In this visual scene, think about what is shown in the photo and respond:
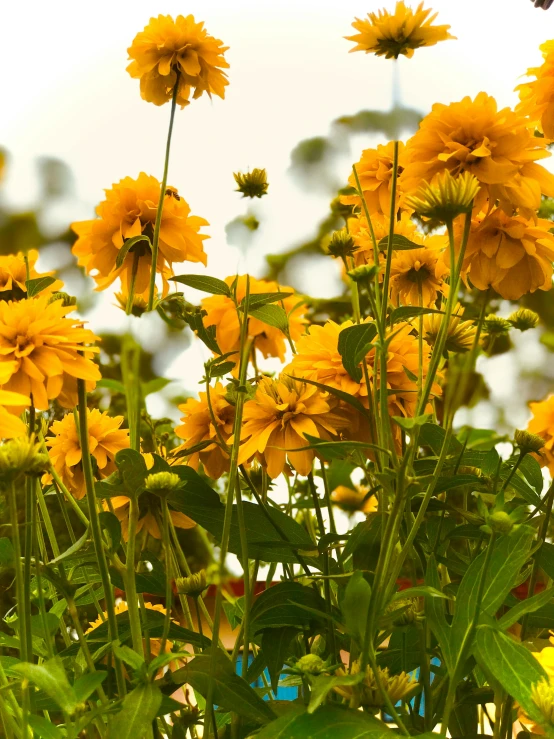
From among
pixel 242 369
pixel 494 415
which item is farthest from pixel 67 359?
pixel 494 415

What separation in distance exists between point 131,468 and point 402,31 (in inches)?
8.0

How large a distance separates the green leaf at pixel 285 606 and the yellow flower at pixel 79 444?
0.38 feet

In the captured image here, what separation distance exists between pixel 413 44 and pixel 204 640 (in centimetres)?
27

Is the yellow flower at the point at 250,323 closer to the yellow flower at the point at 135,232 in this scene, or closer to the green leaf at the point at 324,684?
the yellow flower at the point at 135,232

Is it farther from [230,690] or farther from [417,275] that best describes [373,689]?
A: [417,275]

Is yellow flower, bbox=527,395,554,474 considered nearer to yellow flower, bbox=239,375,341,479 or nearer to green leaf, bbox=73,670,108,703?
yellow flower, bbox=239,375,341,479

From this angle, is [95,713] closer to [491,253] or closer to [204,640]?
[204,640]

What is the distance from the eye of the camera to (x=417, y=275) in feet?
1.43

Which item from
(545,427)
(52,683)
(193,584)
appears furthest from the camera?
(545,427)

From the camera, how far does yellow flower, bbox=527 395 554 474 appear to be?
1.49 ft

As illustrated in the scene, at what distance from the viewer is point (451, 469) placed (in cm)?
39

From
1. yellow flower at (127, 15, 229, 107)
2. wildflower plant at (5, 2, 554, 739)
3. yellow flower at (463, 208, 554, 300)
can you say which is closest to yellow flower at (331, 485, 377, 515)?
wildflower plant at (5, 2, 554, 739)

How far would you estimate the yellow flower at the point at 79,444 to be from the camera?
40 centimetres

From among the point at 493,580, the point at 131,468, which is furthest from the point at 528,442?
the point at 131,468
